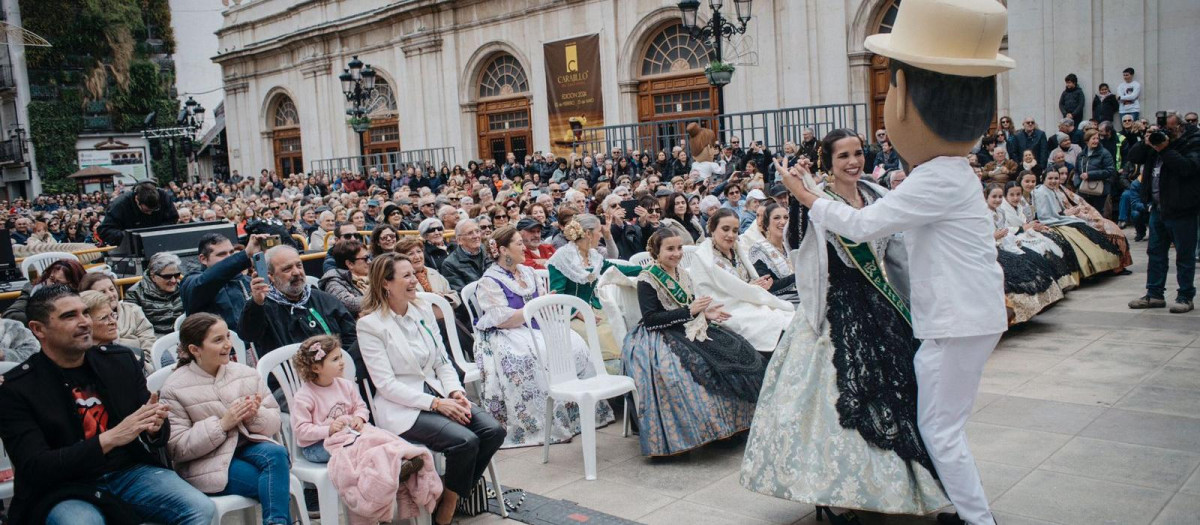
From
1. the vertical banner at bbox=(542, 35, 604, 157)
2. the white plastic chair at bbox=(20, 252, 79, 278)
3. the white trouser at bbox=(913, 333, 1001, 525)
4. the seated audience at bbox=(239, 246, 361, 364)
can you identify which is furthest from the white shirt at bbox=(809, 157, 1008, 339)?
the vertical banner at bbox=(542, 35, 604, 157)

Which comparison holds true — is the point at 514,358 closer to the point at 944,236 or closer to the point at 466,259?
the point at 466,259

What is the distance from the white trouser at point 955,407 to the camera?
3453 millimetres

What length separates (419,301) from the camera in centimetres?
501

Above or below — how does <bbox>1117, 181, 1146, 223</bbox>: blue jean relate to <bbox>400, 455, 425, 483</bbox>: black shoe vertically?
above

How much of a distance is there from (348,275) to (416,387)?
1.70m

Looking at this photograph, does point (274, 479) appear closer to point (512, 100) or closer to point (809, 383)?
point (809, 383)

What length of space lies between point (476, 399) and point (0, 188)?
1799 inches

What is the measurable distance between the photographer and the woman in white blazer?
0.79 m

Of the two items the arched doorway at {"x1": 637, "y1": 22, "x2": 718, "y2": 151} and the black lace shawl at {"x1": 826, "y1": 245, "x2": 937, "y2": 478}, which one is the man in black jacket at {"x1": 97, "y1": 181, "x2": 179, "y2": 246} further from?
the arched doorway at {"x1": 637, "y1": 22, "x2": 718, "y2": 151}

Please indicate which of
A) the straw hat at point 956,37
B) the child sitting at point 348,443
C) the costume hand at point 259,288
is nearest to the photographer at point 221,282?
the costume hand at point 259,288

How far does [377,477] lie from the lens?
3.86 metres

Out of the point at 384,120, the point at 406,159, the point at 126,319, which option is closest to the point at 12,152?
the point at 384,120

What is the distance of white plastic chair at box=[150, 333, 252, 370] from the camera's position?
4816 mm

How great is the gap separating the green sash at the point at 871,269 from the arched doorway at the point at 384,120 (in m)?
25.0
